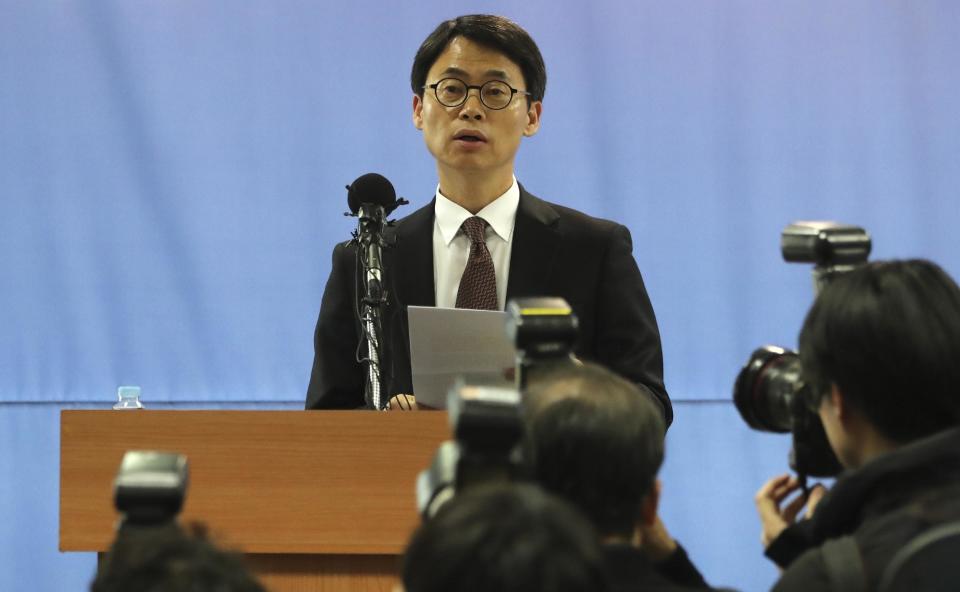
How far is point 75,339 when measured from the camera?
3.80 metres

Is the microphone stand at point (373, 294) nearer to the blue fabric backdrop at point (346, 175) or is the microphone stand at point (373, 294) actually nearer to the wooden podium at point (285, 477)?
the wooden podium at point (285, 477)

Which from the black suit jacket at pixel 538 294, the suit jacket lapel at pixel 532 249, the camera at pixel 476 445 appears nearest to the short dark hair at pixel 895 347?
the camera at pixel 476 445

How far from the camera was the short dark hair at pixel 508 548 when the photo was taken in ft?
2.87

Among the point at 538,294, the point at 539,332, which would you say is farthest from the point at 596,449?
the point at 538,294

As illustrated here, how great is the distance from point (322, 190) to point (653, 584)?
106 inches

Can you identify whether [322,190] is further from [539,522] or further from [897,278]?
[539,522]

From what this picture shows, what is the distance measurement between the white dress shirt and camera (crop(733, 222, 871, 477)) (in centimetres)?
105

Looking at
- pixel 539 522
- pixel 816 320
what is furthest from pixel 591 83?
pixel 539 522

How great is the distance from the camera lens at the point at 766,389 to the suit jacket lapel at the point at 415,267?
43.2 inches

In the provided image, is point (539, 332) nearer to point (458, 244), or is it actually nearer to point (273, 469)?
point (273, 469)

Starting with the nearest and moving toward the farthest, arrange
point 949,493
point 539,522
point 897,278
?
point 539,522 < point 949,493 < point 897,278

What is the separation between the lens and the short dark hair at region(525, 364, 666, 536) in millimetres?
1269

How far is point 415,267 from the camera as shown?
2717 mm

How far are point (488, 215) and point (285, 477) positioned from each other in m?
0.90
